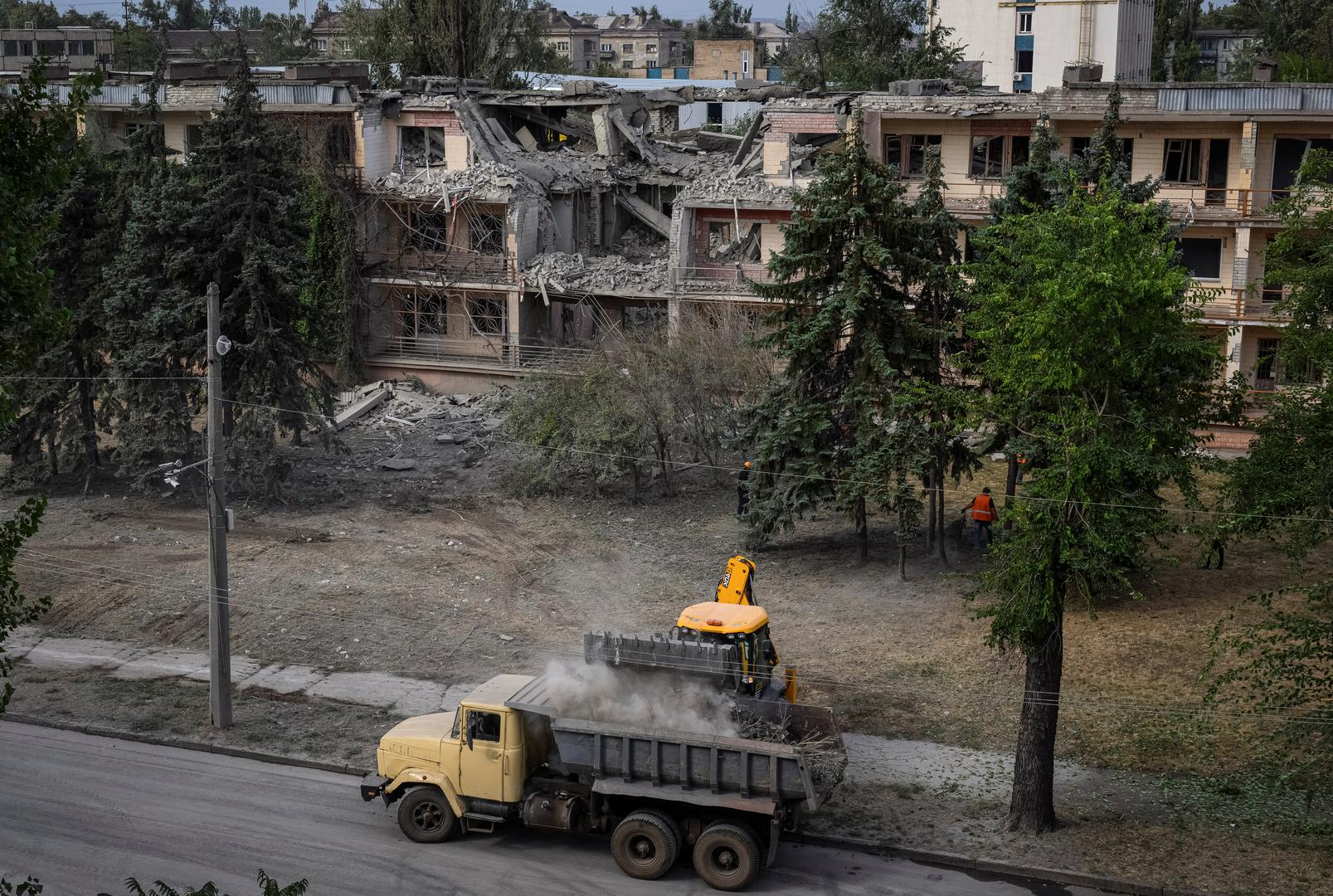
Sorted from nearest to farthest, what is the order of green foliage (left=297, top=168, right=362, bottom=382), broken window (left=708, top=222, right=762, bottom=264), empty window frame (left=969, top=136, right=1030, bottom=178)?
empty window frame (left=969, top=136, right=1030, bottom=178) < green foliage (left=297, top=168, right=362, bottom=382) < broken window (left=708, top=222, right=762, bottom=264)

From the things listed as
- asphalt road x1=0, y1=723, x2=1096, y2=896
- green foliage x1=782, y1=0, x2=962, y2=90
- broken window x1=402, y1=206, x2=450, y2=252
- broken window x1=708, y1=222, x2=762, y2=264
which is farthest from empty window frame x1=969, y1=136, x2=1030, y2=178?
asphalt road x1=0, y1=723, x2=1096, y2=896

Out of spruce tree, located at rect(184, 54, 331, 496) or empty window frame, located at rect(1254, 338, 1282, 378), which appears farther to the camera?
empty window frame, located at rect(1254, 338, 1282, 378)

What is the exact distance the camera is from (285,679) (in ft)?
76.8

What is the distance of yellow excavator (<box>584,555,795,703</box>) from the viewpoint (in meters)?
17.7

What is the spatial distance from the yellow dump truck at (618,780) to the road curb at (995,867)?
3.18 ft

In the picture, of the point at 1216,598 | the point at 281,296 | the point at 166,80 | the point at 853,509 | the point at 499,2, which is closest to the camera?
the point at 1216,598

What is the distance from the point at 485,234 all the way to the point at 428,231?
7.79ft

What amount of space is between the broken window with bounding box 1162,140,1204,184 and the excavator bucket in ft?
92.5

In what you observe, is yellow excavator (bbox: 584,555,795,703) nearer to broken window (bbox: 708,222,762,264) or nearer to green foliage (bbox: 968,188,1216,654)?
green foliage (bbox: 968,188,1216,654)

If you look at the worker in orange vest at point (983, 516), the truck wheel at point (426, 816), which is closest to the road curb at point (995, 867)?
the truck wheel at point (426, 816)

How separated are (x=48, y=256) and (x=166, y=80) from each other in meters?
17.7

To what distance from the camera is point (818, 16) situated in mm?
58031

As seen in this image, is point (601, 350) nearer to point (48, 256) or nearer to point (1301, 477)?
point (48, 256)

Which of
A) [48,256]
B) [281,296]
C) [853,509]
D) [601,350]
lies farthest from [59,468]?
[853,509]
